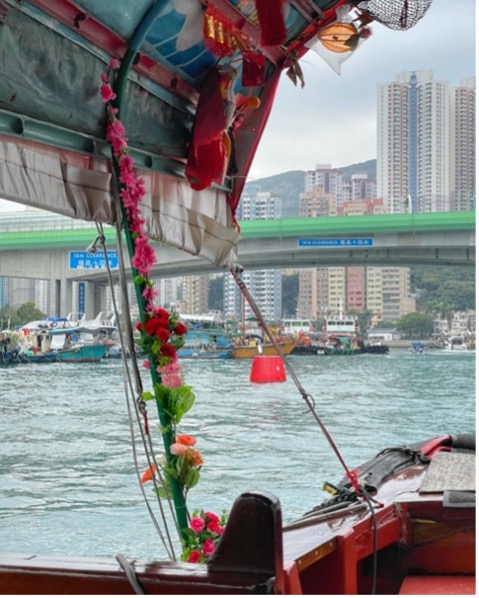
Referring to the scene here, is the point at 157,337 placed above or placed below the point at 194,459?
above

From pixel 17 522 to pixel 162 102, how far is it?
5473 mm

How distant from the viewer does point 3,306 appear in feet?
106

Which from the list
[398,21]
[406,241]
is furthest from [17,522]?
[406,241]

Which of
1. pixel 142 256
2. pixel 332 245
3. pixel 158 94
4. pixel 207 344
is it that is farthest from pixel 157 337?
pixel 207 344

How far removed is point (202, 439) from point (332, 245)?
7.68m

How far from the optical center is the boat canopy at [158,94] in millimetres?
2189

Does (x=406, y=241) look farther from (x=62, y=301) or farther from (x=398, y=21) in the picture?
(x=398, y=21)

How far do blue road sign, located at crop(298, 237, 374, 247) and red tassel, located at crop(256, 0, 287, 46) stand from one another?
52.5 ft

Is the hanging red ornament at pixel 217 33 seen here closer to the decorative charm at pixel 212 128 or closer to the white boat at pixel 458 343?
the decorative charm at pixel 212 128

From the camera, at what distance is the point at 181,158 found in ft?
9.93

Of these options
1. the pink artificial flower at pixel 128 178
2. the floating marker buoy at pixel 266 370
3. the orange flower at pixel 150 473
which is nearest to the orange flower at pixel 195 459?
the orange flower at pixel 150 473

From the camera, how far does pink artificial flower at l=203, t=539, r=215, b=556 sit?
2197 millimetres

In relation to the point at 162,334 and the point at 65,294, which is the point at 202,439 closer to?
the point at 65,294

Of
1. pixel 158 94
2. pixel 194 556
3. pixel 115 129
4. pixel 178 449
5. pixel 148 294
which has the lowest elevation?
pixel 194 556
